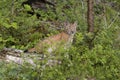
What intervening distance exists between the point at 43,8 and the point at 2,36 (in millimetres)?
3163

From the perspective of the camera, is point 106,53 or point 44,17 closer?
point 106,53

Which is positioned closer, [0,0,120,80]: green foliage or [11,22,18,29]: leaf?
[0,0,120,80]: green foliage

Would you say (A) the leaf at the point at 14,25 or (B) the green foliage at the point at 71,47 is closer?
(B) the green foliage at the point at 71,47

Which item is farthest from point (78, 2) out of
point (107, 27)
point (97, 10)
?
point (107, 27)

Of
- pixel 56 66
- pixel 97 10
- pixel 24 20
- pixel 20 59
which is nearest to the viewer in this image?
pixel 56 66

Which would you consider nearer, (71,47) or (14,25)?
(71,47)

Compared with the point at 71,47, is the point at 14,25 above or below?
below

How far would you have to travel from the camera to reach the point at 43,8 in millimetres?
8844

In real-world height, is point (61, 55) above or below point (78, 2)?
above

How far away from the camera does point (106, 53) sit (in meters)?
5.26

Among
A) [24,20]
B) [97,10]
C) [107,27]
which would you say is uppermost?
[24,20]

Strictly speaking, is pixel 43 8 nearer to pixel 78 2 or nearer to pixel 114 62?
pixel 78 2

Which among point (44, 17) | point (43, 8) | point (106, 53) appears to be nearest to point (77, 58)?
point (106, 53)

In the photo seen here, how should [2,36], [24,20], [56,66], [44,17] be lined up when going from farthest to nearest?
[44,17]
[24,20]
[2,36]
[56,66]
